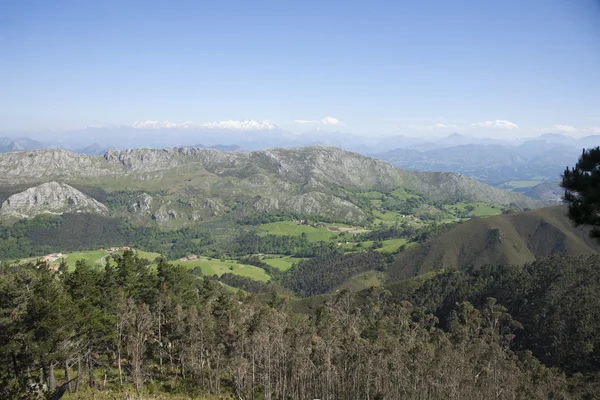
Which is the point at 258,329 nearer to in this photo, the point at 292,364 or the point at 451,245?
the point at 292,364

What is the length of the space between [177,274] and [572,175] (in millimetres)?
47012

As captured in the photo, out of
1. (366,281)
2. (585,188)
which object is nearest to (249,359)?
(585,188)

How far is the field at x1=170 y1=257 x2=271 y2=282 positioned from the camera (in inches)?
6196

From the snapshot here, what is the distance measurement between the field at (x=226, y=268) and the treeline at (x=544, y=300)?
249 ft

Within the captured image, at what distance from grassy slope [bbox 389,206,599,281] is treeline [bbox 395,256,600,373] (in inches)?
1068

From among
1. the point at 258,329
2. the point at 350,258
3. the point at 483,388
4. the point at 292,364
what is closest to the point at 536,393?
the point at 483,388

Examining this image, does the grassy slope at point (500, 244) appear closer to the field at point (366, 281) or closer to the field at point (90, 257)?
the field at point (366, 281)

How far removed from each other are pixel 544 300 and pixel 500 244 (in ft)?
198

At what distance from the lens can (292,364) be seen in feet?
124

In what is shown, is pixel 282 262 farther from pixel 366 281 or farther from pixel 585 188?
pixel 585 188

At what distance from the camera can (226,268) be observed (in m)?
164

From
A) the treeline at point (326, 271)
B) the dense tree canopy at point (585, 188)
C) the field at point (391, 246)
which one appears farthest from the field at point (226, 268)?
the dense tree canopy at point (585, 188)

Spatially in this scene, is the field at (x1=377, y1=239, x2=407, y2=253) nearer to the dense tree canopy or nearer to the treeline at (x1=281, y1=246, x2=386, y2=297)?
the treeline at (x1=281, y1=246, x2=386, y2=297)

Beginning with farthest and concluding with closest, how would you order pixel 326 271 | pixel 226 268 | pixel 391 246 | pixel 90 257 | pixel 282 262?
pixel 282 262, pixel 391 246, pixel 90 257, pixel 326 271, pixel 226 268
